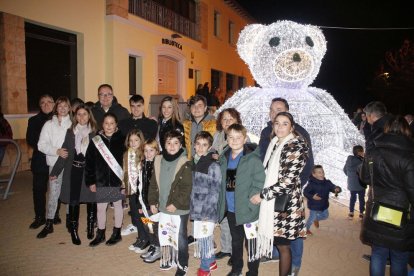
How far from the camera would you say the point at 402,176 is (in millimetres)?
2801

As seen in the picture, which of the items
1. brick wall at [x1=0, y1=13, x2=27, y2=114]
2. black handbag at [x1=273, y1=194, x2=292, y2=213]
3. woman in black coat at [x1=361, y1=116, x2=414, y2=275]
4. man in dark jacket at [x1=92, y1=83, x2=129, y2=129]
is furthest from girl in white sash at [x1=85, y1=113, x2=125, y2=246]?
brick wall at [x1=0, y1=13, x2=27, y2=114]

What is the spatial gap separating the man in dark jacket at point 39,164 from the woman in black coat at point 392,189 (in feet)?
13.1

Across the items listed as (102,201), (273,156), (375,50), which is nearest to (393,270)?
(273,156)

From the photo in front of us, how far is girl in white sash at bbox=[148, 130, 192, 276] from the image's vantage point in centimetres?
349

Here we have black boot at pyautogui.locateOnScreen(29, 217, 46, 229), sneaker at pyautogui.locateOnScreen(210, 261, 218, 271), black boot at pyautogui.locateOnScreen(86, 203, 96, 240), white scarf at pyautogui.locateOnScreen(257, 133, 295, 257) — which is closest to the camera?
white scarf at pyautogui.locateOnScreen(257, 133, 295, 257)

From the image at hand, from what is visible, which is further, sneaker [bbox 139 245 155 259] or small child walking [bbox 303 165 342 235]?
small child walking [bbox 303 165 342 235]

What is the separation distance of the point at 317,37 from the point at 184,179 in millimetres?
4016

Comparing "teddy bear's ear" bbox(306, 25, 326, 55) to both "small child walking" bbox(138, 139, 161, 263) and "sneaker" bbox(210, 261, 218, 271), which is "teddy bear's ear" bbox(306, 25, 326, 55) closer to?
"small child walking" bbox(138, 139, 161, 263)

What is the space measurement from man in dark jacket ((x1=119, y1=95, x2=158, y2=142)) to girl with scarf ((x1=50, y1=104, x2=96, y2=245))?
0.41 m

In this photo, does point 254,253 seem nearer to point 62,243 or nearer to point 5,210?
point 62,243

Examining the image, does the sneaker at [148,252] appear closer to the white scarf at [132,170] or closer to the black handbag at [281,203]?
the white scarf at [132,170]

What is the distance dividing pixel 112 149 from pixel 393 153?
2.97 m

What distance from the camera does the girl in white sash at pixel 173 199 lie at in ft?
11.5

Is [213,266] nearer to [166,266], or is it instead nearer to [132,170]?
[166,266]
